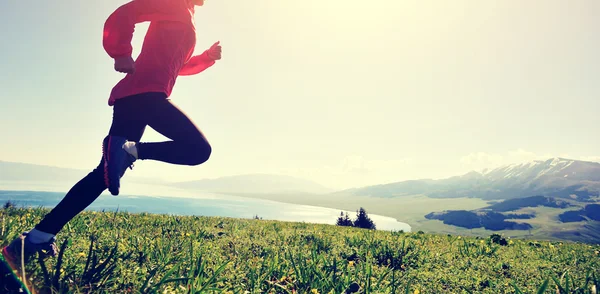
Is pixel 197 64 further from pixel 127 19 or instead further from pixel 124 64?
pixel 124 64

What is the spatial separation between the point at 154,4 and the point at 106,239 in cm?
321

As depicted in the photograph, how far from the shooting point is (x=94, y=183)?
3248 mm

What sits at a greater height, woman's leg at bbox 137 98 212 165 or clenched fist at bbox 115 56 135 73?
clenched fist at bbox 115 56 135 73

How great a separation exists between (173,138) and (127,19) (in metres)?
1.40

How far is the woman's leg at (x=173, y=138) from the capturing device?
11.4 feet

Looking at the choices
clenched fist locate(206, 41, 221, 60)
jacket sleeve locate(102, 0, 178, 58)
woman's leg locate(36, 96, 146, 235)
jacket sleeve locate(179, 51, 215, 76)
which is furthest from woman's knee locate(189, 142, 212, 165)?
clenched fist locate(206, 41, 221, 60)

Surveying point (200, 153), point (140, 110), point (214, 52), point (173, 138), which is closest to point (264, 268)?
point (200, 153)

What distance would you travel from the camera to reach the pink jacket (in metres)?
3.31

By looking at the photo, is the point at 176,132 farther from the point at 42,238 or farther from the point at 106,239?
the point at 106,239

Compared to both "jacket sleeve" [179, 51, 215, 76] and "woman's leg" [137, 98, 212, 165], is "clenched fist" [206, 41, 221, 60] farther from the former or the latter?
"woman's leg" [137, 98, 212, 165]

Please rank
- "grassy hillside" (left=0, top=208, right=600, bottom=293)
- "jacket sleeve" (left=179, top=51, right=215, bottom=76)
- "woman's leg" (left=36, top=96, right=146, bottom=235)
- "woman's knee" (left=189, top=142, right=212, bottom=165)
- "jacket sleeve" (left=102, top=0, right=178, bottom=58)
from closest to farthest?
"grassy hillside" (left=0, top=208, right=600, bottom=293)
"woman's leg" (left=36, top=96, right=146, bottom=235)
"jacket sleeve" (left=102, top=0, right=178, bottom=58)
"woman's knee" (left=189, top=142, right=212, bottom=165)
"jacket sleeve" (left=179, top=51, right=215, bottom=76)

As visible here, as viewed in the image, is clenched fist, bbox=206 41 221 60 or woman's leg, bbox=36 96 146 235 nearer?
woman's leg, bbox=36 96 146 235

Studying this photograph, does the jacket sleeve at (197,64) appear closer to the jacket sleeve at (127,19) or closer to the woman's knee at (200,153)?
the jacket sleeve at (127,19)

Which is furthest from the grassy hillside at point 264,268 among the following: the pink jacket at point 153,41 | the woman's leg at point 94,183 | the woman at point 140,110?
the pink jacket at point 153,41
